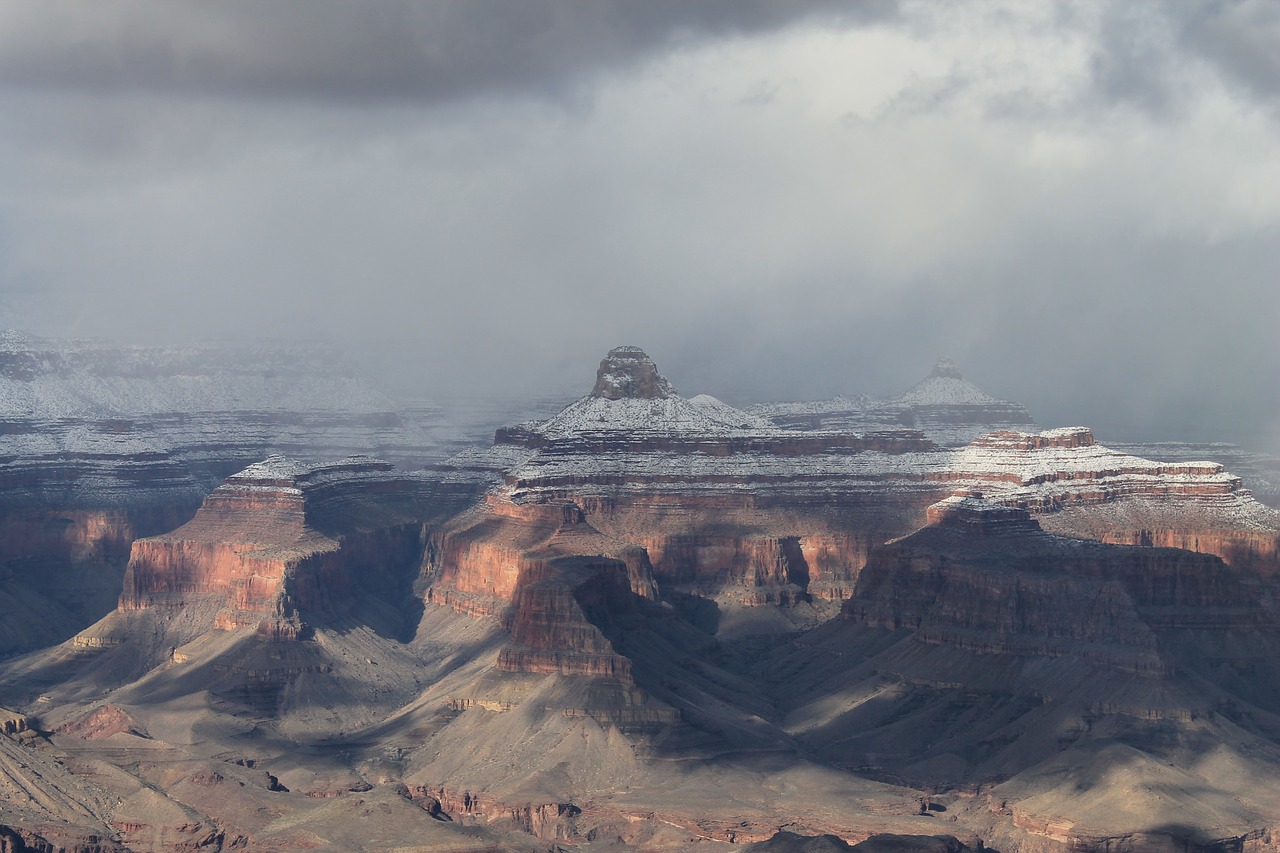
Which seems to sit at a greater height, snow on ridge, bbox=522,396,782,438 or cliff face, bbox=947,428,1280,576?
snow on ridge, bbox=522,396,782,438

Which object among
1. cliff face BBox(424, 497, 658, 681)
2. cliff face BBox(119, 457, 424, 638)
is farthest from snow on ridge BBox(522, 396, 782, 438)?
cliff face BBox(119, 457, 424, 638)

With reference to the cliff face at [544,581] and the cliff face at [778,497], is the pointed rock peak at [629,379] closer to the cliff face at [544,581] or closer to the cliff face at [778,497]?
the cliff face at [778,497]

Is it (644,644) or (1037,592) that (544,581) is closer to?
(644,644)

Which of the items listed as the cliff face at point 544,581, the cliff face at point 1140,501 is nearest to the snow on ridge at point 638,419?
the cliff face at point 544,581

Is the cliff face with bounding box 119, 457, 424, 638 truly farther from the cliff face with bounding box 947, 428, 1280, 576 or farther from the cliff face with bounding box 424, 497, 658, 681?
the cliff face with bounding box 947, 428, 1280, 576

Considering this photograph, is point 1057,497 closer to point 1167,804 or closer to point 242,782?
point 1167,804

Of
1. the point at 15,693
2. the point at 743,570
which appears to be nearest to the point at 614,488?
the point at 743,570

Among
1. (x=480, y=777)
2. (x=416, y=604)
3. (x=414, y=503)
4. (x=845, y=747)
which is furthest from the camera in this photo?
(x=414, y=503)
